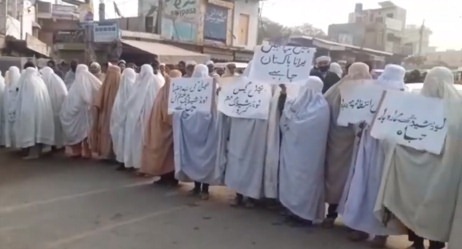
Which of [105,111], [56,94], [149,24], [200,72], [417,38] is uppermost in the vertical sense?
[417,38]

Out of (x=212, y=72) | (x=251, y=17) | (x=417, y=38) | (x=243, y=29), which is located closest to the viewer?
(x=212, y=72)

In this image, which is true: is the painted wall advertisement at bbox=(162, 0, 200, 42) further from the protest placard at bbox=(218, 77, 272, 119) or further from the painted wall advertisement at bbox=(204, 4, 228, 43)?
the protest placard at bbox=(218, 77, 272, 119)

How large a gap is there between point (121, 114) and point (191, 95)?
161 centimetres

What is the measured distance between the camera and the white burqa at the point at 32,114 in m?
8.05

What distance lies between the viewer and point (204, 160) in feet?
19.5

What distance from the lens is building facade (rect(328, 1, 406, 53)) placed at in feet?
138

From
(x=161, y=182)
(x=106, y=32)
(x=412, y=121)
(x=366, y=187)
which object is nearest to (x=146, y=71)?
(x=161, y=182)

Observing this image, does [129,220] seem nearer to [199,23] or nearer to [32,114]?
[32,114]

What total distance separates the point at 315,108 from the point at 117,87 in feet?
12.3

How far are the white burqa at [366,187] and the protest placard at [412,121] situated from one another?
0.13 meters

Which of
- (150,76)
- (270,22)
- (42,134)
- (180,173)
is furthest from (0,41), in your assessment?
(270,22)

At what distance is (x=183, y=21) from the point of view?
73.2 ft

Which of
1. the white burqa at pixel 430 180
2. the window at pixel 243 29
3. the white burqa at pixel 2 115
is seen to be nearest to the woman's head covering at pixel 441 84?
the white burqa at pixel 430 180

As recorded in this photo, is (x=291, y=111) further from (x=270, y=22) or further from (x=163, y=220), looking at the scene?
(x=270, y=22)
